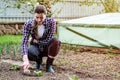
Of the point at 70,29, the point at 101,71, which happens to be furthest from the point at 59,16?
the point at 101,71

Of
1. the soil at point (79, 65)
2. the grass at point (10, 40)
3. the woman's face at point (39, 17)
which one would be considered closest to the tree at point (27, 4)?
the grass at point (10, 40)

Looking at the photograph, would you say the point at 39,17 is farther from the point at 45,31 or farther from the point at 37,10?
the point at 45,31

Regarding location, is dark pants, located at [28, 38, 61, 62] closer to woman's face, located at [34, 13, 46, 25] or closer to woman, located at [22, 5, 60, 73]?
woman, located at [22, 5, 60, 73]

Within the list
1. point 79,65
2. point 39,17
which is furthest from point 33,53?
point 79,65

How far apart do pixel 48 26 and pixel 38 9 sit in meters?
0.51

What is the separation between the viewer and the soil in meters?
6.00

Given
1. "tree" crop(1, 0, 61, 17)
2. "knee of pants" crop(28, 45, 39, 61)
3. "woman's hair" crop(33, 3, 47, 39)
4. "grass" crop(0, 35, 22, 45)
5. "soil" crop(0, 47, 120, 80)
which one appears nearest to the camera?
"woman's hair" crop(33, 3, 47, 39)

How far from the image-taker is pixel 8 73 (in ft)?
20.0

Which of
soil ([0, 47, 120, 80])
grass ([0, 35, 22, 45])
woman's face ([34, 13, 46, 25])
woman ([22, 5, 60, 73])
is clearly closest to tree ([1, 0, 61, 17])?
grass ([0, 35, 22, 45])

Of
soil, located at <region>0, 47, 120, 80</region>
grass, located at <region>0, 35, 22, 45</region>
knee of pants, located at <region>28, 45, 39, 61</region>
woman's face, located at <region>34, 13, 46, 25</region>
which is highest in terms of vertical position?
woman's face, located at <region>34, 13, 46, 25</region>

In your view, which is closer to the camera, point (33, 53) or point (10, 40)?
point (33, 53)

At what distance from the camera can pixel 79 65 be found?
749cm

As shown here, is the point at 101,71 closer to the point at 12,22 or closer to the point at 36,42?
the point at 36,42

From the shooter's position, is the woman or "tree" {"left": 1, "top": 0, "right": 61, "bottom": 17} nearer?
the woman
